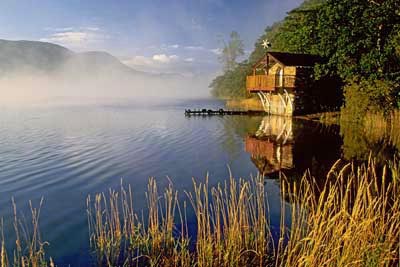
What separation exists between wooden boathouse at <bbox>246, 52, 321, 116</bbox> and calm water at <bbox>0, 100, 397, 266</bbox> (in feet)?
18.2

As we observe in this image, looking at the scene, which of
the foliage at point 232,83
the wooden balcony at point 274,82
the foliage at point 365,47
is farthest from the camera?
the foliage at point 232,83

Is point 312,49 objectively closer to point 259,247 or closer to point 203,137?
point 203,137

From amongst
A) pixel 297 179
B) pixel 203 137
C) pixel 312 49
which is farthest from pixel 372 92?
pixel 297 179

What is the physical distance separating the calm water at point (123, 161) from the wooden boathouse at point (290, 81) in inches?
218

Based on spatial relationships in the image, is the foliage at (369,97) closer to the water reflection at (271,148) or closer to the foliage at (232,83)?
the water reflection at (271,148)

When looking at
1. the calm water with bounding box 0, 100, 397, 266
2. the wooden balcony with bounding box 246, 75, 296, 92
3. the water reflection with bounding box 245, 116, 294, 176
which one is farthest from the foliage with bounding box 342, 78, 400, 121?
the water reflection with bounding box 245, 116, 294, 176

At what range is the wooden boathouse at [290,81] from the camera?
35125 mm

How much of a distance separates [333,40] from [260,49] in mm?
58437

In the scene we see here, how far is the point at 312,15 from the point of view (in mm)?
39594

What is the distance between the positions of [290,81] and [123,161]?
22586mm

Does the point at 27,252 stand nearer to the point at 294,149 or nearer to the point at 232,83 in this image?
the point at 294,149

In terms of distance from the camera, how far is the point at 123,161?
1830 centimetres

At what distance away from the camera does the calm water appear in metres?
10.5

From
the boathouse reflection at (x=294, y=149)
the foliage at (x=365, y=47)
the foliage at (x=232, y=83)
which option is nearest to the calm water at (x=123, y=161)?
the boathouse reflection at (x=294, y=149)
